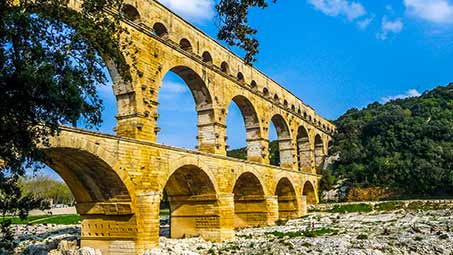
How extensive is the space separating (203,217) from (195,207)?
2.58 ft

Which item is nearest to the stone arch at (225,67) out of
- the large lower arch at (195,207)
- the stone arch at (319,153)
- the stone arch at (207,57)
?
the stone arch at (207,57)

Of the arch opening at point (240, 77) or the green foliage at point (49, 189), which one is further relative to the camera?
the green foliage at point (49, 189)

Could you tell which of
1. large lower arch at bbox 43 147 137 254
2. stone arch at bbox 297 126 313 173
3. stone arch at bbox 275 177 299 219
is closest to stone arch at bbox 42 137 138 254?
large lower arch at bbox 43 147 137 254

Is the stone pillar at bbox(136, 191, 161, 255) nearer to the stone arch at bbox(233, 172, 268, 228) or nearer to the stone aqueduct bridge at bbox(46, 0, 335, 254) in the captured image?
the stone aqueduct bridge at bbox(46, 0, 335, 254)

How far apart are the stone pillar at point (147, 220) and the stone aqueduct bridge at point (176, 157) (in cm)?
5

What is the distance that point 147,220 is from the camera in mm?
19281

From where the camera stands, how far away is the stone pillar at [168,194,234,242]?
25.1 metres

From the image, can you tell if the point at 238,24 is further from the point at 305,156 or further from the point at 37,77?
the point at 305,156

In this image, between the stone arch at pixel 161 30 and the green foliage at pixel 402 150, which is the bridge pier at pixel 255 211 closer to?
the stone arch at pixel 161 30

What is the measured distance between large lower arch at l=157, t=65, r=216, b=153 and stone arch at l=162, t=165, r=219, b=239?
2.61 m

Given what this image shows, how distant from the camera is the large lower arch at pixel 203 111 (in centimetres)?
2670

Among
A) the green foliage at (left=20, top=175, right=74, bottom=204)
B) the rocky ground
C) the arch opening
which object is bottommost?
the rocky ground

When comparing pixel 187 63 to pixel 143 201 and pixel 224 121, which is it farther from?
pixel 143 201

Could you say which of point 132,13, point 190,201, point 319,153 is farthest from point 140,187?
point 319,153
